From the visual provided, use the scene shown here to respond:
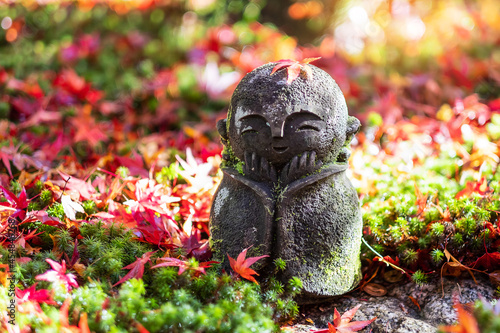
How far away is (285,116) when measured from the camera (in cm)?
209

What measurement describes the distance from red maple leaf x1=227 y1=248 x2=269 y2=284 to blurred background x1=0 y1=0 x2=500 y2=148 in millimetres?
2231

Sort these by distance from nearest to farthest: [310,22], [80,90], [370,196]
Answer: [370,196] < [80,90] < [310,22]

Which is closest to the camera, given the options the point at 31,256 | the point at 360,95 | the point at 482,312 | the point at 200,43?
the point at 482,312

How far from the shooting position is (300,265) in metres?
2.19

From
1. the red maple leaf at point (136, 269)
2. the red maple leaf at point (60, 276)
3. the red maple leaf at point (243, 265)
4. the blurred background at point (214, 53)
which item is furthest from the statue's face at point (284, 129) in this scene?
the blurred background at point (214, 53)

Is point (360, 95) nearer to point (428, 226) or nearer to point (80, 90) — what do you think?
point (428, 226)

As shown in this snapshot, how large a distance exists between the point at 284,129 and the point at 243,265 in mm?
715

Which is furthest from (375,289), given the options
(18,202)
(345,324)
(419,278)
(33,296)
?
(18,202)

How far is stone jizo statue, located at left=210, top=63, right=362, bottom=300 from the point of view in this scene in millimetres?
2125

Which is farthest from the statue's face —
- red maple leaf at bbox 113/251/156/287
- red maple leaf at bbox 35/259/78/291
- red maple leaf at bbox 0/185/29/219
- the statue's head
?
red maple leaf at bbox 0/185/29/219

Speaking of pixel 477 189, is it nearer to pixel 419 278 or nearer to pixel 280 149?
pixel 419 278

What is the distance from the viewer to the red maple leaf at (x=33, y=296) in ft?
6.12

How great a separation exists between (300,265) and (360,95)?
296cm

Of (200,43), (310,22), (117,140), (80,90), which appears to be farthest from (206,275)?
(310,22)
